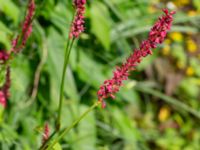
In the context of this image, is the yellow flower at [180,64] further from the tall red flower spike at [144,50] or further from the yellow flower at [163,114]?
the tall red flower spike at [144,50]

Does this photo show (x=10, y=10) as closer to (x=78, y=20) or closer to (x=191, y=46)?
(x=78, y=20)

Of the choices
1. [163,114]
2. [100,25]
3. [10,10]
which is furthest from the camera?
[163,114]

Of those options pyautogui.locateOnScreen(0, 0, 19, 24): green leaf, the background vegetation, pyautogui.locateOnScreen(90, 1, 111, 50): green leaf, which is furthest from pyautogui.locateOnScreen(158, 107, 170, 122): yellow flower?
pyautogui.locateOnScreen(0, 0, 19, 24): green leaf

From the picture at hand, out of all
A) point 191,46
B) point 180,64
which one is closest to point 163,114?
point 180,64

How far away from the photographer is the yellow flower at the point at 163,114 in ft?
14.2

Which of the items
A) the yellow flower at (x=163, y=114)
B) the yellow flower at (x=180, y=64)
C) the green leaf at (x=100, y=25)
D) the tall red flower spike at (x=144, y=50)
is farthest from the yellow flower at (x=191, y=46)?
the tall red flower spike at (x=144, y=50)

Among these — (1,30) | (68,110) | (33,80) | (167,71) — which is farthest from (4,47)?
(167,71)

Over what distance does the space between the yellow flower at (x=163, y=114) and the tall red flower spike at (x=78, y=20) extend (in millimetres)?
3370

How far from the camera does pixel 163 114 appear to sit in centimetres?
432

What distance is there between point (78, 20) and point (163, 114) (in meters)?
3.38

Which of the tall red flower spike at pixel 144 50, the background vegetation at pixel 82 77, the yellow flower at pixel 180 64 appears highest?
the yellow flower at pixel 180 64

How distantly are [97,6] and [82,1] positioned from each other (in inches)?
68.9

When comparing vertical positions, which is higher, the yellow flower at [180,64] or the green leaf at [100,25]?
the yellow flower at [180,64]

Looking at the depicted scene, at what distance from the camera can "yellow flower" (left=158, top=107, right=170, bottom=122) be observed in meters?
4.33
